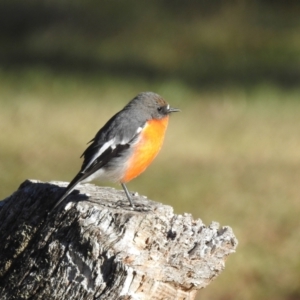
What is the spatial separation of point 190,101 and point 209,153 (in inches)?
80.4

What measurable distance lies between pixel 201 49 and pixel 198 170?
192 inches

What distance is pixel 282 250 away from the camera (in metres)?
8.68

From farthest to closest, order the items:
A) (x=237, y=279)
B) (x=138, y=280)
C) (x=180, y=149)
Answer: (x=180, y=149) < (x=237, y=279) < (x=138, y=280)

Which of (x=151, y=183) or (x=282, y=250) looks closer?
(x=282, y=250)

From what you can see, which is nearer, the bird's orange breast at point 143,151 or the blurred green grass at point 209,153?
the bird's orange breast at point 143,151

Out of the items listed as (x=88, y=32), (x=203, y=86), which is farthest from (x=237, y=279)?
(x=88, y=32)

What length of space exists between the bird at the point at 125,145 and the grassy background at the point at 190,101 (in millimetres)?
2229

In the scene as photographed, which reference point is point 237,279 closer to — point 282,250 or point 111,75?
point 282,250

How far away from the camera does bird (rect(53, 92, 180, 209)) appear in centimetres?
608

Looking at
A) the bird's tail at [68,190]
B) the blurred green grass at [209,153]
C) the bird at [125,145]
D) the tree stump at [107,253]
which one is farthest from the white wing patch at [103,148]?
the blurred green grass at [209,153]

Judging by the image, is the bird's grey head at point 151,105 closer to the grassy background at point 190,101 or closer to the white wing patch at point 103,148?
the white wing patch at point 103,148

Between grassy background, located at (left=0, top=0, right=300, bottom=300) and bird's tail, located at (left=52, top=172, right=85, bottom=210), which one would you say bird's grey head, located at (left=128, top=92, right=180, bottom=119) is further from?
A: grassy background, located at (left=0, top=0, right=300, bottom=300)

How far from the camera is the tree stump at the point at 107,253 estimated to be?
458cm

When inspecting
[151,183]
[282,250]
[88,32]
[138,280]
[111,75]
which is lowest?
[138,280]
